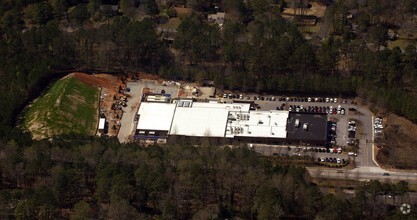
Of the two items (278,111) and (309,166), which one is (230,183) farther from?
(278,111)

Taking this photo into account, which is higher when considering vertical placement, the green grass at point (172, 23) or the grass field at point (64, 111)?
the green grass at point (172, 23)

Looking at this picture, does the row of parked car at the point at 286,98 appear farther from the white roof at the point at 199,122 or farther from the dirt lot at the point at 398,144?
the dirt lot at the point at 398,144

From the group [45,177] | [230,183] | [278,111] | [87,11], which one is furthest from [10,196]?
[87,11]

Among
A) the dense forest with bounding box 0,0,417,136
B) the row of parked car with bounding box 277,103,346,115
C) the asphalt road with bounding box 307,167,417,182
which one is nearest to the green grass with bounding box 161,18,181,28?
the dense forest with bounding box 0,0,417,136

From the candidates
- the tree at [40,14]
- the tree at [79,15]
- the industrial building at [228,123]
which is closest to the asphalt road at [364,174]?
the industrial building at [228,123]

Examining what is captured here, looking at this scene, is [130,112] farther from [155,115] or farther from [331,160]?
[331,160]

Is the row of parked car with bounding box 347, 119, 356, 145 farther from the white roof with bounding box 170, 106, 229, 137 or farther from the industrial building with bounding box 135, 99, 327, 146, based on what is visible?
the white roof with bounding box 170, 106, 229, 137
